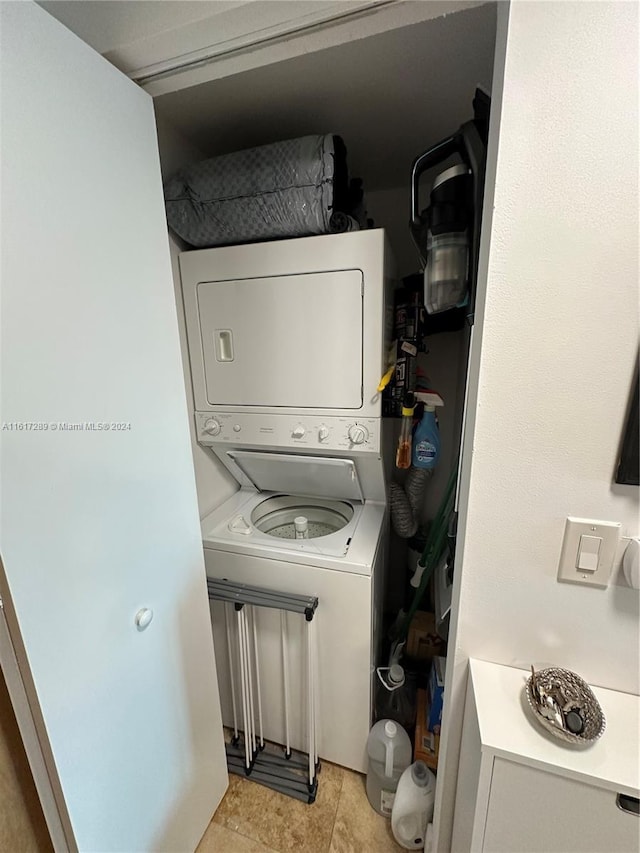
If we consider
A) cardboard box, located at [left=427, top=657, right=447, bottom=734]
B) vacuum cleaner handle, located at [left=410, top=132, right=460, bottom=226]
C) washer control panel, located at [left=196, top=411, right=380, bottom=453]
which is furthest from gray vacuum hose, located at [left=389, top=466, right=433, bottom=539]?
vacuum cleaner handle, located at [left=410, top=132, right=460, bottom=226]

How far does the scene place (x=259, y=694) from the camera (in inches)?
64.2

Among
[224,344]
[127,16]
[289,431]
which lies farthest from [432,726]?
[127,16]

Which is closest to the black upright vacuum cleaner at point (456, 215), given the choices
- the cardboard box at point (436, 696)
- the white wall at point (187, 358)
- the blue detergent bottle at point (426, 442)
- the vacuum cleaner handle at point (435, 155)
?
the vacuum cleaner handle at point (435, 155)

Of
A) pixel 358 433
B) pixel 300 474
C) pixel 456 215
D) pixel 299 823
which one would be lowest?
pixel 299 823

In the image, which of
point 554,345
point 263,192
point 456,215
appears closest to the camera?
point 554,345

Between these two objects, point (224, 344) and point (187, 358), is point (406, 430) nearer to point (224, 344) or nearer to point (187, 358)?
point (224, 344)

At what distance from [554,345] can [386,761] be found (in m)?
1.70

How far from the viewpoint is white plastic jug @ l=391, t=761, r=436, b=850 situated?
4.27 ft

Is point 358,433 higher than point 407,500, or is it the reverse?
point 358,433

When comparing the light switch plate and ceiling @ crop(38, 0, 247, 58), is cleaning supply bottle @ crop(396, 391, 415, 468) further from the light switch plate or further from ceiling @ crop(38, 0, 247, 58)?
ceiling @ crop(38, 0, 247, 58)

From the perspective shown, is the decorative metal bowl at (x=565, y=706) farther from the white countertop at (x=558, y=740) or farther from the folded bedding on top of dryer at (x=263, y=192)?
the folded bedding on top of dryer at (x=263, y=192)

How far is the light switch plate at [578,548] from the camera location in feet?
2.54

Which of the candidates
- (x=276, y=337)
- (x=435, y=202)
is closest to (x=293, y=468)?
(x=276, y=337)

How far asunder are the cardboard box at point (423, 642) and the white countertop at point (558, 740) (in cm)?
109
